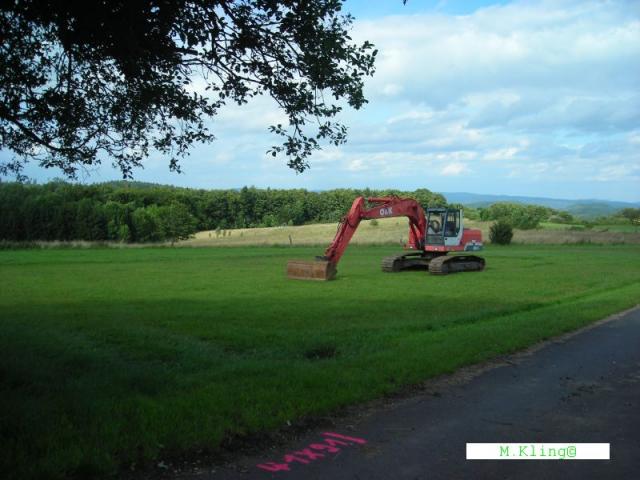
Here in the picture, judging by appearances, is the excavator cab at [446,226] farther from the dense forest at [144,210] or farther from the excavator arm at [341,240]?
the dense forest at [144,210]

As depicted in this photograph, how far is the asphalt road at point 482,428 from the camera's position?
5.21 metres

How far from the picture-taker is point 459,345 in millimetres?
10375

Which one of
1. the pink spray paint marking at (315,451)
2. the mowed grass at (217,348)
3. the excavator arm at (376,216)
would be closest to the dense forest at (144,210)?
the excavator arm at (376,216)

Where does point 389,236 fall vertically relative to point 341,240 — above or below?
below

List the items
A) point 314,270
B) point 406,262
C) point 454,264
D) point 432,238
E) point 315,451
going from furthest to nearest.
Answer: point 406,262, point 432,238, point 454,264, point 314,270, point 315,451

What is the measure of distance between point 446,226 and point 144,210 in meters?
67.6

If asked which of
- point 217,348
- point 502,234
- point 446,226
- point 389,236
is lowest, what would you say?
point 217,348

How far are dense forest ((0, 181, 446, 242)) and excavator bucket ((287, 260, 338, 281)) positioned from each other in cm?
5128

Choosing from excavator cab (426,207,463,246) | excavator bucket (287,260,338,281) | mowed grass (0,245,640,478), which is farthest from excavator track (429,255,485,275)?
excavator bucket (287,260,338,281)

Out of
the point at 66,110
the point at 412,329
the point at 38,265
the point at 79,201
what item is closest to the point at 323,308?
the point at 412,329

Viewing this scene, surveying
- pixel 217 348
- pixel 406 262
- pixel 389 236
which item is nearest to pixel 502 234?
pixel 389 236

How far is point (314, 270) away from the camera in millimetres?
25469

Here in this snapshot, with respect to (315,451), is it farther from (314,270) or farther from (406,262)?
(406,262)

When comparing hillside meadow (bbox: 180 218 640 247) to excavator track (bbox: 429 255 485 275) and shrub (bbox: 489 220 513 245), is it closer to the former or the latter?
shrub (bbox: 489 220 513 245)
